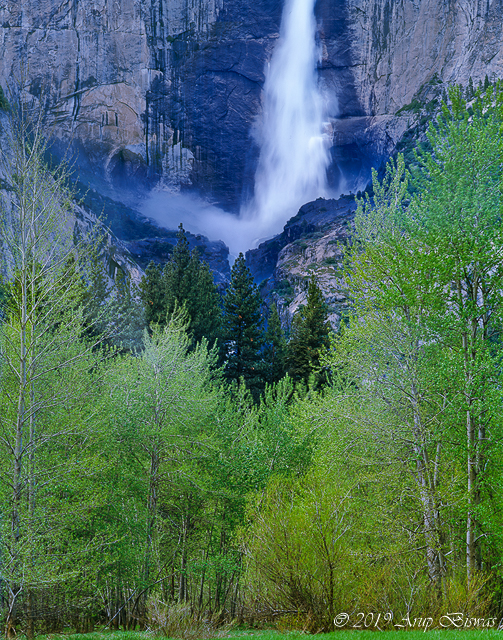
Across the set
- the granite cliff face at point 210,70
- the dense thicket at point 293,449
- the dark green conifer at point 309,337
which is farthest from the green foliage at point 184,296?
the granite cliff face at point 210,70

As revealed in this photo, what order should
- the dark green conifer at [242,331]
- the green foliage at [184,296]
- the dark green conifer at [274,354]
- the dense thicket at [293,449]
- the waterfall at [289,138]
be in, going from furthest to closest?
1. the waterfall at [289,138]
2. the dark green conifer at [274,354]
3. the dark green conifer at [242,331]
4. the green foliage at [184,296]
5. the dense thicket at [293,449]

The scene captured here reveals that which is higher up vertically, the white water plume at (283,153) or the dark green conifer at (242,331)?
the white water plume at (283,153)

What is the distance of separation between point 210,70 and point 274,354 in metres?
77.5

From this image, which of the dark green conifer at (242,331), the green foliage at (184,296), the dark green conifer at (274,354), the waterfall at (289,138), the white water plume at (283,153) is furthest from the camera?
the waterfall at (289,138)

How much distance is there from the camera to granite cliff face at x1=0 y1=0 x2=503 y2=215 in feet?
244

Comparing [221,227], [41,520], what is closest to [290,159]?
[221,227]

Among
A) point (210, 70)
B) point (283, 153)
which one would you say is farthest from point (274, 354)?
point (283, 153)

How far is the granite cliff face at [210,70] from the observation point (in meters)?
74.5

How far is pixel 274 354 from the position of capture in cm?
3725

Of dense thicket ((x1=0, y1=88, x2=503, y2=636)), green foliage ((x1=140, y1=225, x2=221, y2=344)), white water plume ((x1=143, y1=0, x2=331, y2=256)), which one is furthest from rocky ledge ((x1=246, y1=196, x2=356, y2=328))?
dense thicket ((x1=0, y1=88, x2=503, y2=636))

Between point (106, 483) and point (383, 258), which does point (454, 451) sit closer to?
point (383, 258)

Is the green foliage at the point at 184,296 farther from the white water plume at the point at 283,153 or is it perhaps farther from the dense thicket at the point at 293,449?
the white water plume at the point at 283,153

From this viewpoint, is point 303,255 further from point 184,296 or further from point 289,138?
point 184,296

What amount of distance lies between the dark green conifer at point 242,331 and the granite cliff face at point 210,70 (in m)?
57.6
